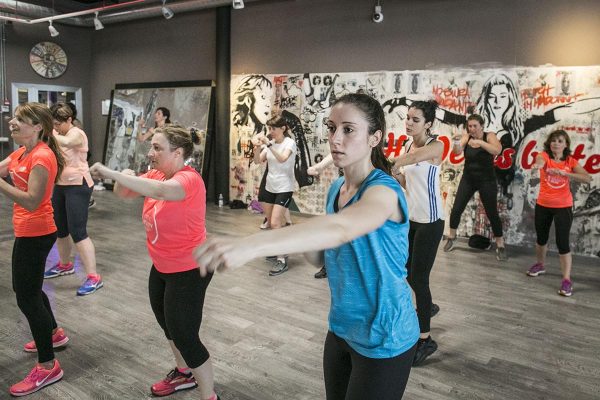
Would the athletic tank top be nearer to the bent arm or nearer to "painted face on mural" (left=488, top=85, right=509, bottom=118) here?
"painted face on mural" (left=488, top=85, right=509, bottom=118)

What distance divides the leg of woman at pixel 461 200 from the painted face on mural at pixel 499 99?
933 mm

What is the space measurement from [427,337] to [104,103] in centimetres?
937

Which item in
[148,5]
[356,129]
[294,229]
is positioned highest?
[148,5]

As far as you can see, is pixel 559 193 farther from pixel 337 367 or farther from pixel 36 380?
pixel 36 380

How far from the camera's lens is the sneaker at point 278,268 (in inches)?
182

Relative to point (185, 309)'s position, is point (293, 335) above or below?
below

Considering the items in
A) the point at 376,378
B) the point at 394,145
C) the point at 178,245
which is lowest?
the point at 376,378

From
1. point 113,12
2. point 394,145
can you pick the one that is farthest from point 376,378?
point 113,12

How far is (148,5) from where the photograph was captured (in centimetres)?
855

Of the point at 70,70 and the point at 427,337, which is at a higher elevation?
the point at 70,70

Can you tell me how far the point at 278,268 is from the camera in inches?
184

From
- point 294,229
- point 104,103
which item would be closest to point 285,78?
point 104,103

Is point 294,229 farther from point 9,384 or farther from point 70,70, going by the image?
point 70,70

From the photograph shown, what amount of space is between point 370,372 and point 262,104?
6.68 metres
